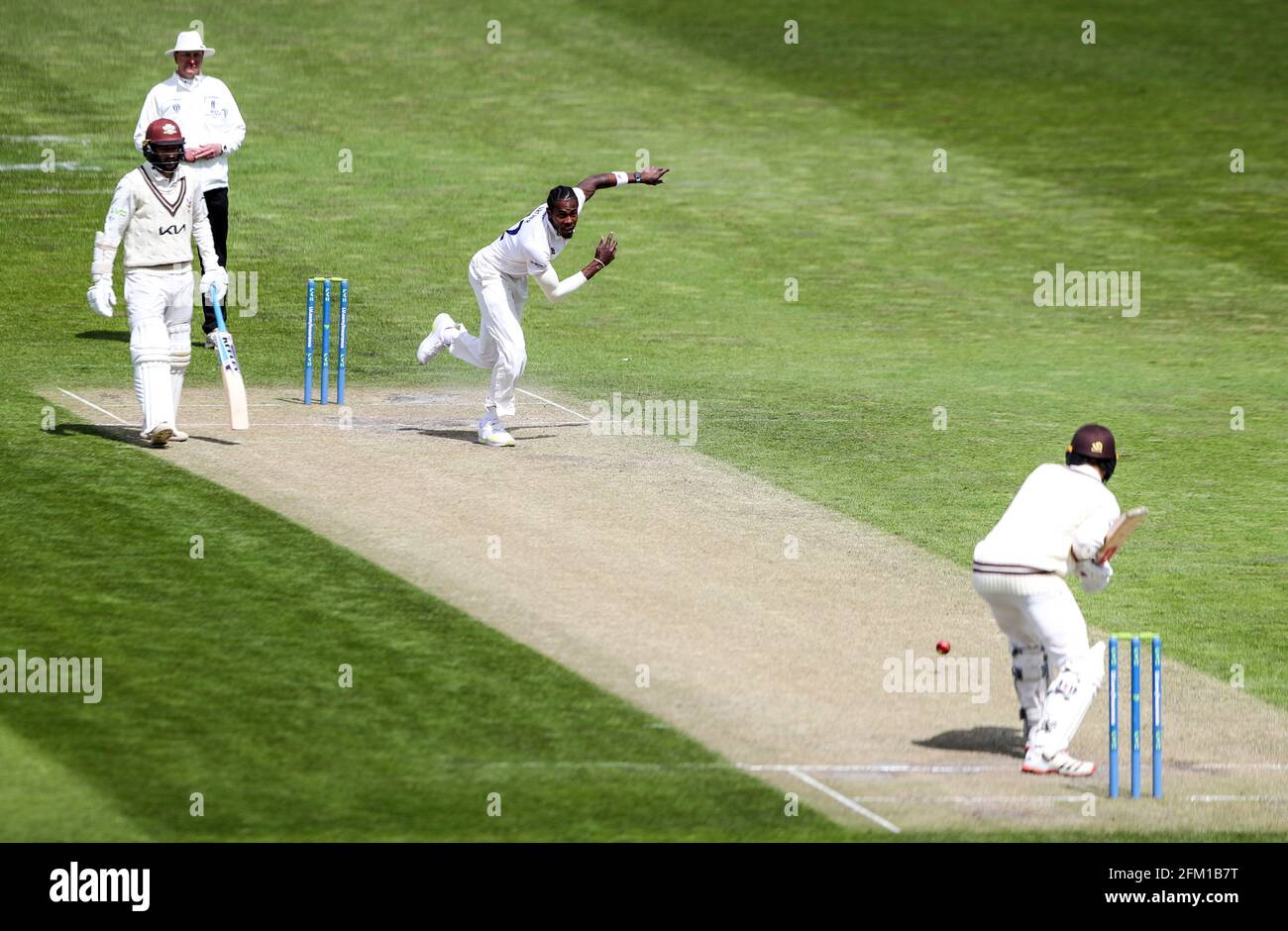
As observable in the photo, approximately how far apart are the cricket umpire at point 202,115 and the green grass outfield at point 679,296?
1732mm

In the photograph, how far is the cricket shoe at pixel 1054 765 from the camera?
34.1 ft

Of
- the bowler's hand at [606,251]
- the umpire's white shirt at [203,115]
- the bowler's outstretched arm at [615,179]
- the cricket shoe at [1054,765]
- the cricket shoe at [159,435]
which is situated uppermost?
the umpire's white shirt at [203,115]

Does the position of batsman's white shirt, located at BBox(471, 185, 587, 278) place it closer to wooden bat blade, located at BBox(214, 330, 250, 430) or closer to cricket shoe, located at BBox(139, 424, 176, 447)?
wooden bat blade, located at BBox(214, 330, 250, 430)

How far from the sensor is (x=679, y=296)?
24.0 m

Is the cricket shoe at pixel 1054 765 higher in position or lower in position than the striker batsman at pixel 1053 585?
lower

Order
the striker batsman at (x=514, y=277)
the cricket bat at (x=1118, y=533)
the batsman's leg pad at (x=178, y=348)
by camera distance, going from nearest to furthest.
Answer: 1. the cricket bat at (x=1118, y=533)
2. the batsman's leg pad at (x=178, y=348)
3. the striker batsman at (x=514, y=277)

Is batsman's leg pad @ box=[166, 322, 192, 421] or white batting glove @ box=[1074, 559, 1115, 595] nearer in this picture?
white batting glove @ box=[1074, 559, 1115, 595]

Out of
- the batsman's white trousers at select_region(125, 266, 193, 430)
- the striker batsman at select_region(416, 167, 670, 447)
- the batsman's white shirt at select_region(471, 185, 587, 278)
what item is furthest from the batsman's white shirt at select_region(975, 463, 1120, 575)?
the batsman's white trousers at select_region(125, 266, 193, 430)

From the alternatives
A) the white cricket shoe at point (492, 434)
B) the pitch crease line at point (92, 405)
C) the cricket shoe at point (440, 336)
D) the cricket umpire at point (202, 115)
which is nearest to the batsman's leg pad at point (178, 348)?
the pitch crease line at point (92, 405)

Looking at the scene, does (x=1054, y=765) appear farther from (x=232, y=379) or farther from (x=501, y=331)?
(x=232, y=379)

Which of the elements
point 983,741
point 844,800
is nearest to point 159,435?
point 983,741

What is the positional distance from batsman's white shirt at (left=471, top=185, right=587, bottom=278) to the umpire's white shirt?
4.02m

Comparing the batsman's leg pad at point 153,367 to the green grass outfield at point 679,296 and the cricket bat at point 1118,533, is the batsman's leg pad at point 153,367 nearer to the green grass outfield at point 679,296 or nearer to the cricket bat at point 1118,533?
the green grass outfield at point 679,296

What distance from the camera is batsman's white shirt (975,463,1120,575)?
1040 cm
